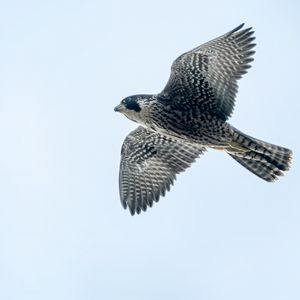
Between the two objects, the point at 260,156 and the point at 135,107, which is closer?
the point at 135,107

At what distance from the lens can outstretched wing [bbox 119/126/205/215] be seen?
2053 centimetres

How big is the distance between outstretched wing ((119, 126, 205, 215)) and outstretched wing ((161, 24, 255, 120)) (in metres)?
1.22

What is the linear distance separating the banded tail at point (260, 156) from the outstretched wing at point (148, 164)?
1034 millimetres

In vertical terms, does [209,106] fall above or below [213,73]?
below

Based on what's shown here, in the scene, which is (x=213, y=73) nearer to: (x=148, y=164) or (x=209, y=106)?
(x=209, y=106)

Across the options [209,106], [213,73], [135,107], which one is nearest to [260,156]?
[209,106]

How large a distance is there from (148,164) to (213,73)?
236 centimetres

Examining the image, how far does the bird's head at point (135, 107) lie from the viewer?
19.4m

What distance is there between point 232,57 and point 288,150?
1.92 m

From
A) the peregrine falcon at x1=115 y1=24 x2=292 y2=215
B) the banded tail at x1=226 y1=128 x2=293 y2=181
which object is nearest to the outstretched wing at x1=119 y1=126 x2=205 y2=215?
the peregrine falcon at x1=115 y1=24 x2=292 y2=215

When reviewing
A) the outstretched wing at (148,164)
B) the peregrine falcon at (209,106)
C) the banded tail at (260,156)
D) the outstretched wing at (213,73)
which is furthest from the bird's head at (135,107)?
the banded tail at (260,156)

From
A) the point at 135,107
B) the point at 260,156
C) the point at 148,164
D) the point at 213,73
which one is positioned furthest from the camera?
the point at 148,164

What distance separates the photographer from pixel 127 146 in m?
20.8

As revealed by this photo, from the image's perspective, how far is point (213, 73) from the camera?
19.2m
